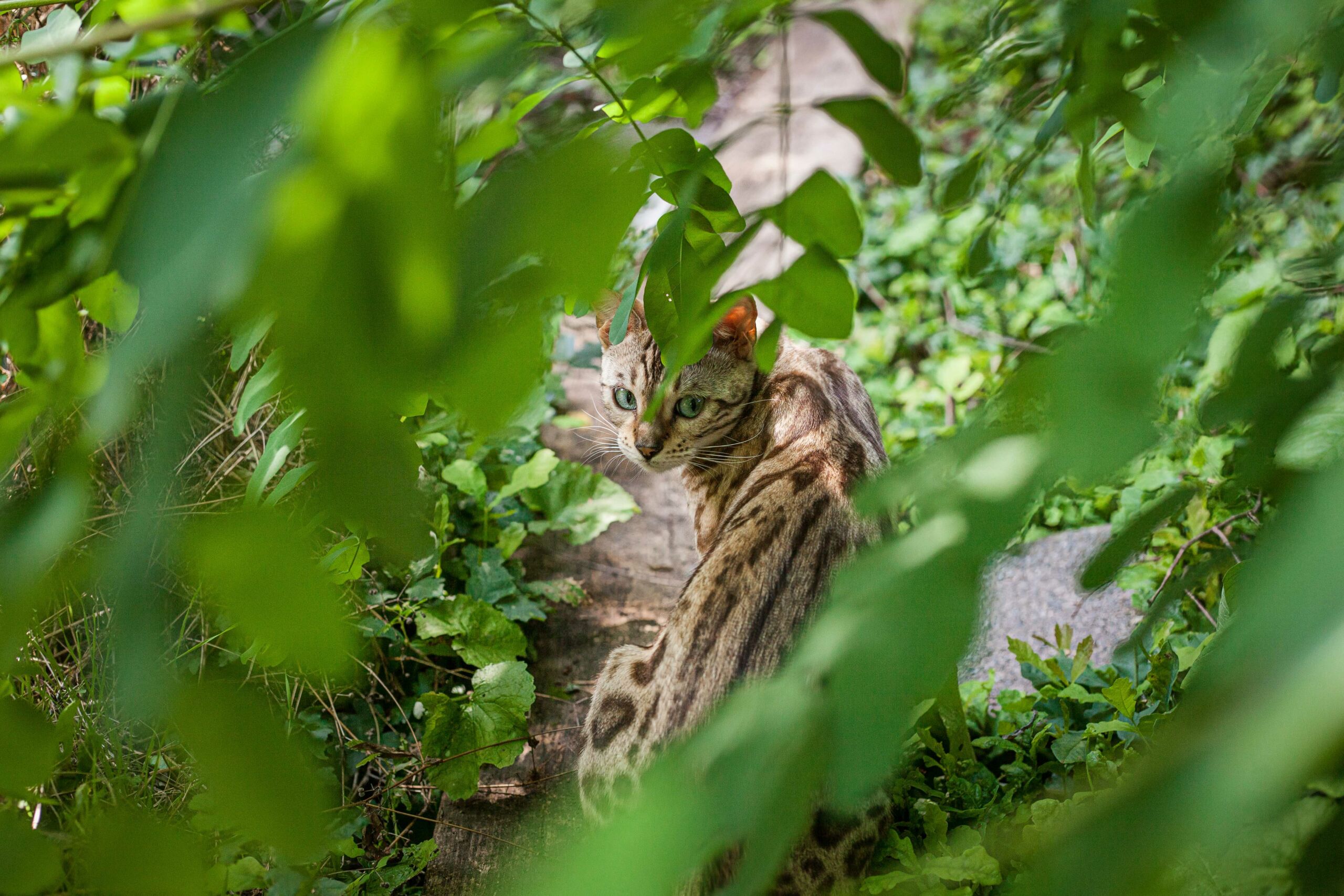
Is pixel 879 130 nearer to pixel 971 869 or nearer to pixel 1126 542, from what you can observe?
pixel 1126 542

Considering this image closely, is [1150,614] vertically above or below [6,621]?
below

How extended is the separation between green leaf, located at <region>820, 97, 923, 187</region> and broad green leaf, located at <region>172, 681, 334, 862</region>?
549 millimetres

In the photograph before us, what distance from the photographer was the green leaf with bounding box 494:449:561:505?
359 cm

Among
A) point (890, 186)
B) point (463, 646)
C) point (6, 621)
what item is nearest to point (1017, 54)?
point (6, 621)

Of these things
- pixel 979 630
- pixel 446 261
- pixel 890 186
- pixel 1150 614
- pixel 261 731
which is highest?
pixel 446 261

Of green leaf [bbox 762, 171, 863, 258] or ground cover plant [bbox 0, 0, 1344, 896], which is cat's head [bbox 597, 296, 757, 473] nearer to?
ground cover plant [bbox 0, 0, 1344, 896]

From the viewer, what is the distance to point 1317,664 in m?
0.31

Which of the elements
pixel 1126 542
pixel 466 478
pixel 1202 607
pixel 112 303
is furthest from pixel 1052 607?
pixel 112 303

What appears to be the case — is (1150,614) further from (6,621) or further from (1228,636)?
(6,621)

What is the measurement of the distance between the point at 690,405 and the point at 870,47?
2.07 metres

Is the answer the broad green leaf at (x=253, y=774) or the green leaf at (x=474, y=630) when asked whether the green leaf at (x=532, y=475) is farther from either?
the broad green leaf at (x=253, y=774)

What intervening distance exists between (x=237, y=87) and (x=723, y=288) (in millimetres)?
3724

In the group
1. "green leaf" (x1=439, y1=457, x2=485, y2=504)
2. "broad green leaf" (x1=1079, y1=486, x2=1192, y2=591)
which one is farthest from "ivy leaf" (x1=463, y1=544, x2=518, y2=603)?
"broad green leaf" (x1=1079, y1=486, x2=1192, y2=591)

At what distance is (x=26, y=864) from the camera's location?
0.53m
